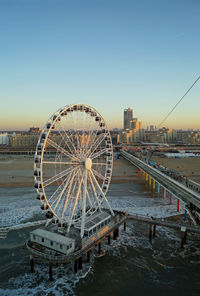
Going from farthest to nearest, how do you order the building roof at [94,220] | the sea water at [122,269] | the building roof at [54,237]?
the building roof at [94,220]
the building roof at [54,237]
the sea water at [122,269]

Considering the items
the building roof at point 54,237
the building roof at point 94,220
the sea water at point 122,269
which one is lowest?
the sea water at point 122,269

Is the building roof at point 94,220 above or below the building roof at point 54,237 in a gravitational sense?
above

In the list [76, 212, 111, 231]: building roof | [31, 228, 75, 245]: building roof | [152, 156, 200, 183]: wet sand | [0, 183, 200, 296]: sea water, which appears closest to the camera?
[0, 183, 200, 296]: sea water

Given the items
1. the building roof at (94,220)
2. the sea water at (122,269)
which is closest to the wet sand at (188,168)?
the sea water at (122,269)

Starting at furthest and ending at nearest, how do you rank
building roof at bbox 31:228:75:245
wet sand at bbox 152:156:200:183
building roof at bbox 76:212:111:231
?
wet sand at bbox 152:156:200:183
building roof at bbox 76:212:111:231
building roof at bbox 31:228:75:245

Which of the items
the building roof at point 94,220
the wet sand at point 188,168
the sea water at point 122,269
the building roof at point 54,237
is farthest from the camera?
the wet sand at point 188,168

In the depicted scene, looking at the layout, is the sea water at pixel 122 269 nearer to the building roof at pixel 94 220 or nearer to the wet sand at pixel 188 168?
the building roof at pixel 94 220

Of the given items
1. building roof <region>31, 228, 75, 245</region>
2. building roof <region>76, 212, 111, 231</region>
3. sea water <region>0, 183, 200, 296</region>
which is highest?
building roof <region>76, 212, 111, 231</region>

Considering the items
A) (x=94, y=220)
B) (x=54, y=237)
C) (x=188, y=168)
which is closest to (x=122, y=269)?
(x=94, y=220)

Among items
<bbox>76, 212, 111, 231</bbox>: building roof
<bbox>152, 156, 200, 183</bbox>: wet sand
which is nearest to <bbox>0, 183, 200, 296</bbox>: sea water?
<bbox>76, 212, 111, 231</bbox>: building roof

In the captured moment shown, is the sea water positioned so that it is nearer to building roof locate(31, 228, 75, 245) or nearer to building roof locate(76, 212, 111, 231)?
building roof locate(31, 228, 75, 245)

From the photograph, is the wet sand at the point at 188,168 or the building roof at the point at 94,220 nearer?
the building roof at the point at 94,220

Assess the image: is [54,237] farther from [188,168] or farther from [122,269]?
[188,168]

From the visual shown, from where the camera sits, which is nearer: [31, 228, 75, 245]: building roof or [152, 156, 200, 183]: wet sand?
[31, 228, 75, 245]: building roof
